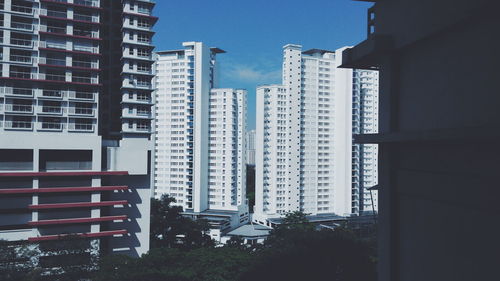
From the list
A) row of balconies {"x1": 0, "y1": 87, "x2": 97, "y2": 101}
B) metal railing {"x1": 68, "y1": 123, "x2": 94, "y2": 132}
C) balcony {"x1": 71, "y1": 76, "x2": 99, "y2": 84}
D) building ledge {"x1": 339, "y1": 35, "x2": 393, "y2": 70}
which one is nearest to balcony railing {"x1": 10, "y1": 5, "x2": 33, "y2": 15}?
balcony {"x1": 71, "y1": 76, "x2": 99, "y2": 84}

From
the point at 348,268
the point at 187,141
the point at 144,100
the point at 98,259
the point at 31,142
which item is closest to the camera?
the point at 348,268

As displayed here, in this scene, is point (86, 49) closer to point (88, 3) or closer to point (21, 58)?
point (88, 3)

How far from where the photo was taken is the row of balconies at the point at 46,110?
24266mm

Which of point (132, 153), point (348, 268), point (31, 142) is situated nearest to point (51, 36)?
point (31, 142)

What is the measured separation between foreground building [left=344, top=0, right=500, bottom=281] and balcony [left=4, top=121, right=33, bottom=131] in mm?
26431

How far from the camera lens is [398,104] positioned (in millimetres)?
5441

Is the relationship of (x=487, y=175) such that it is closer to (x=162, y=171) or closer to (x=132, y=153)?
(x=132, y=153)

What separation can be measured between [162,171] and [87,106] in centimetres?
2653

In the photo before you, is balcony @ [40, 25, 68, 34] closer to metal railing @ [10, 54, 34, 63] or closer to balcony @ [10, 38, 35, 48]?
balcony @ [10, 38, 35, 48]

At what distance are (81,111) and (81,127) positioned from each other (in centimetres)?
131

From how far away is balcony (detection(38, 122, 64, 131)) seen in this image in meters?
25.0

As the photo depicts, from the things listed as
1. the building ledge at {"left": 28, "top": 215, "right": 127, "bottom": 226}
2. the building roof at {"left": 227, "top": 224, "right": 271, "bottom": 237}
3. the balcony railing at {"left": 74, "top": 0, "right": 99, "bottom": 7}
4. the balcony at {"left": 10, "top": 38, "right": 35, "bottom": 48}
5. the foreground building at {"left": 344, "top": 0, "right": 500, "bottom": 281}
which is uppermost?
the balcony railing at {"left": 74, "top": 0, "right": 99, "bottom": 7}

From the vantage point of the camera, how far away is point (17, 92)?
Answer: 24.5 m

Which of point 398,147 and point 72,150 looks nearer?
point 398,147
